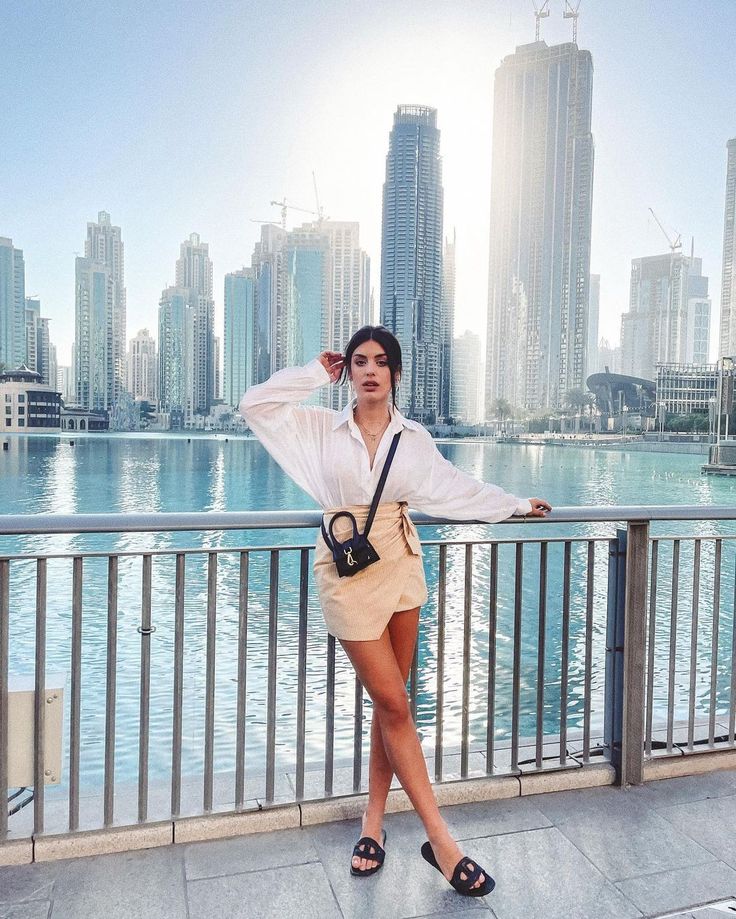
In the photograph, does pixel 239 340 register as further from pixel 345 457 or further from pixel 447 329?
pixel 345 457

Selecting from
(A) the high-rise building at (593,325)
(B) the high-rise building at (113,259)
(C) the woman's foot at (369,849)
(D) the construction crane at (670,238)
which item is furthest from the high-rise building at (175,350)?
(C) the woman's foot at (369,849)

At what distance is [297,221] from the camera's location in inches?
5074

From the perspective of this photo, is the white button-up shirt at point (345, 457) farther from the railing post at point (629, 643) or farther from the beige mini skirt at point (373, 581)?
the railing post at point (629, 643)

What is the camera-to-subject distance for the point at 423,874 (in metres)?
2.12

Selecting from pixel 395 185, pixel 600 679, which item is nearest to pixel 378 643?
pixel 600 679

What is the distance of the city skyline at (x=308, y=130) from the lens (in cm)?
9931

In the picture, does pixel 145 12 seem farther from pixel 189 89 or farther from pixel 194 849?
pixel 194 849

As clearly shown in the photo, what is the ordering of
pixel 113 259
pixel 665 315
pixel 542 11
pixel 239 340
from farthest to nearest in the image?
pixel 665 315
pixel 542 11
pixel 113 259
pixel 239 340

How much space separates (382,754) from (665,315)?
16537 centimetres

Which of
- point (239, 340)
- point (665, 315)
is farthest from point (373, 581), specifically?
point (665, 315)

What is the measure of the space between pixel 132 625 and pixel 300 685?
44.0 feet

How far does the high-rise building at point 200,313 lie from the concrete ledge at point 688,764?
105734 millimetres

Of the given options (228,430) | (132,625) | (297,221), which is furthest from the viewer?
(297,221)

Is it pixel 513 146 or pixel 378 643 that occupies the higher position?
pixel 513 146
